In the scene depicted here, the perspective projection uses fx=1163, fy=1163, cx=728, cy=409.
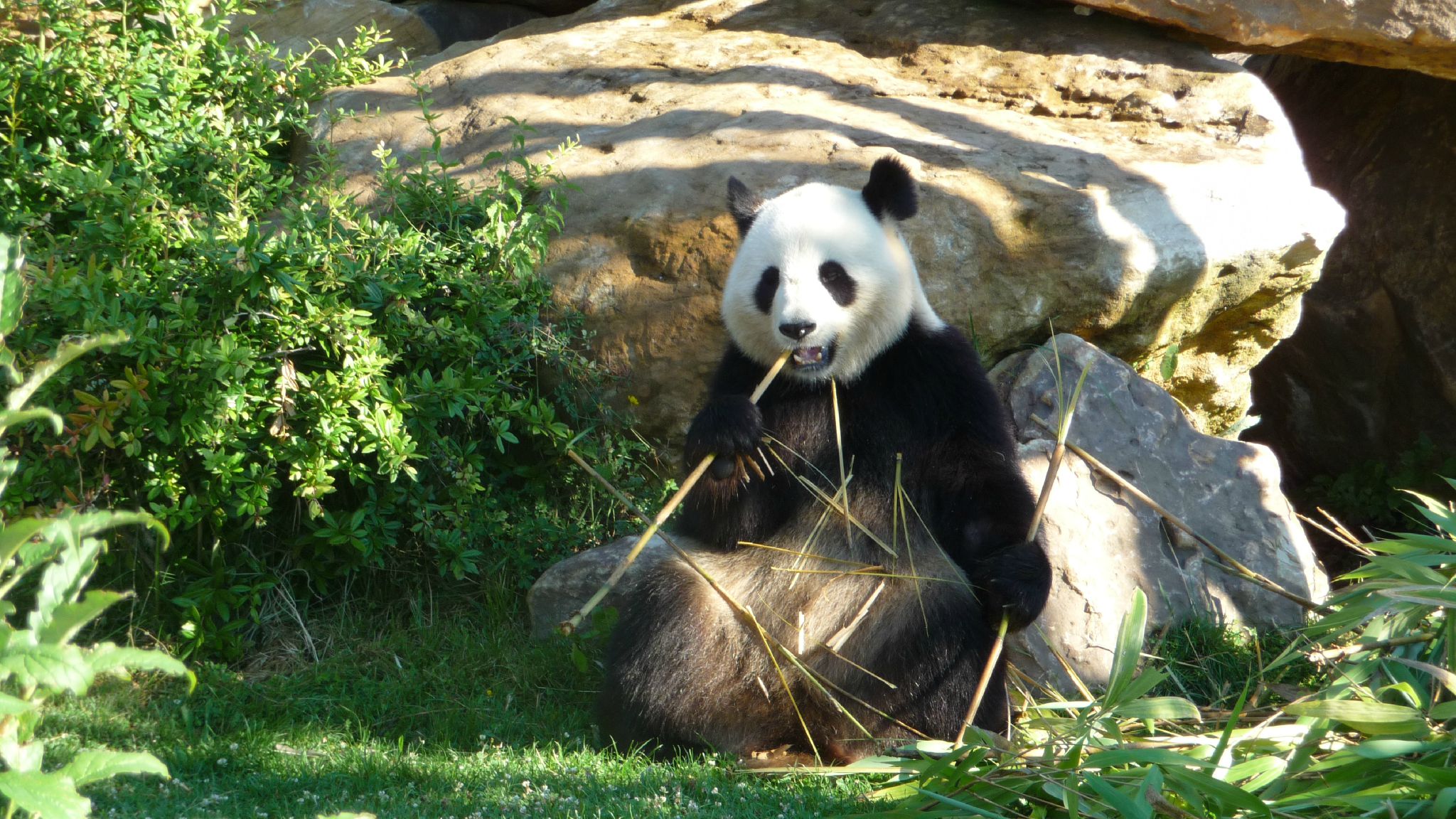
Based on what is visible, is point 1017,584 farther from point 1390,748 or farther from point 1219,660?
point 1219,660

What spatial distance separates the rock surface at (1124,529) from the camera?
16.0 ft

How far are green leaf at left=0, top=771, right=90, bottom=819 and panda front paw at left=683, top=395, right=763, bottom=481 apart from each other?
2469mm

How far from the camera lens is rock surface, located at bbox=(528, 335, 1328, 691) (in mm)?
4871

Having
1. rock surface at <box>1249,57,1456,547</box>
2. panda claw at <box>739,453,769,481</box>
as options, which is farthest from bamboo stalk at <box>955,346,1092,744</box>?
rock surface at <box>1249,57,1456,547</box>

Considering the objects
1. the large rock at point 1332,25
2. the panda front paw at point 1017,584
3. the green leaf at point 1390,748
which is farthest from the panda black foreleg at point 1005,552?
the large rock at point 1332,25

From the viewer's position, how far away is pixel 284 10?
808 centimetres

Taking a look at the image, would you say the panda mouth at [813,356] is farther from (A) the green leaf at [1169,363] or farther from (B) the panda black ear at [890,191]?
(A) the green leaf at [1169,363]

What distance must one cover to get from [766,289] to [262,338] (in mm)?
2164

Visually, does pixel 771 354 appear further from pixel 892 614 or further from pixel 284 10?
pixel 284 10

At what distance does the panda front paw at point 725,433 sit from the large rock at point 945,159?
59.1 inches

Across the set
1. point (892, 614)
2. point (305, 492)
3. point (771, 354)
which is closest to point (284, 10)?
point (305, 492)

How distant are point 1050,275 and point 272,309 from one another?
346 cm

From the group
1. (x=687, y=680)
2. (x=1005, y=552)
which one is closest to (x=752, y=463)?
(x=687, y=680)

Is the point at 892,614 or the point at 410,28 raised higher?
the point at 410,28
